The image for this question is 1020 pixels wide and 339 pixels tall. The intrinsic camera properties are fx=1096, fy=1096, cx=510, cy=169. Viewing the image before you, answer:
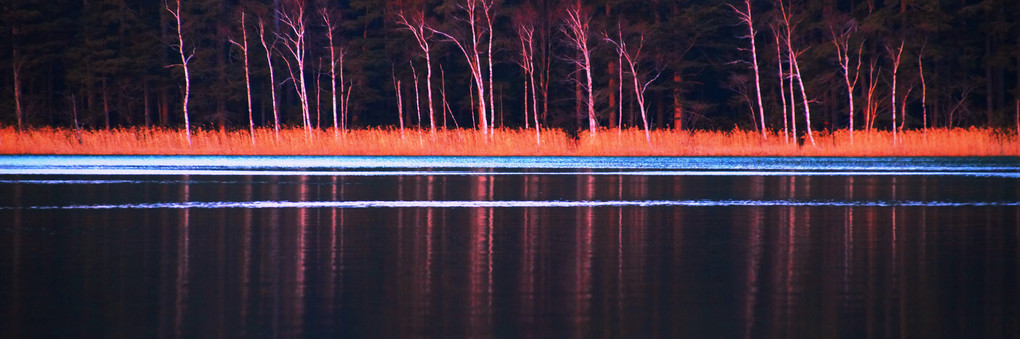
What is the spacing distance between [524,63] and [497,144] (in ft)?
48.4

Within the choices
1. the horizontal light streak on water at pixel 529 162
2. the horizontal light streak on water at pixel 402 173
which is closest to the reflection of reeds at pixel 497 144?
the horizontal light streak on water at pixel 529 162

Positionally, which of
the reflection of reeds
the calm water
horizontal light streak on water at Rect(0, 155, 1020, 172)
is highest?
the reflection of reeds

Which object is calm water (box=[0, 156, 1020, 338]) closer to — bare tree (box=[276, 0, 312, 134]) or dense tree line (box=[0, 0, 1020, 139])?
bare tree (box=[276, 0, 312, 134])

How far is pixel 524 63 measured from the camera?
50.1 metres

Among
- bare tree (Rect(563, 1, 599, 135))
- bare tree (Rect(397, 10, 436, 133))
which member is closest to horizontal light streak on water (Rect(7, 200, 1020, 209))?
bare tree (Rect(563, 1, 599, 135))

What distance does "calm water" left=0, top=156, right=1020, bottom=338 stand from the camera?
640 centimetres

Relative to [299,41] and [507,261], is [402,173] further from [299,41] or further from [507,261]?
[299,41]

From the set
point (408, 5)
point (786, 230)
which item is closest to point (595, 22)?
point (408, 5)

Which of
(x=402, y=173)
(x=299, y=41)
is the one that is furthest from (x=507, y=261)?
(x=299, y=41)

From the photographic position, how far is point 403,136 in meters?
36.2

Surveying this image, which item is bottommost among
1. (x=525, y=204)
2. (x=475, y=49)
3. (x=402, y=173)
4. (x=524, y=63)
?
(x=525, y=204)

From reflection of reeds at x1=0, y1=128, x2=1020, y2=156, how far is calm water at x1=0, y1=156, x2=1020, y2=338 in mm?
16370

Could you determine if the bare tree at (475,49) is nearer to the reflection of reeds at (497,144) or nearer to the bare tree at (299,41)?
the reflection of reeds at (497,144)

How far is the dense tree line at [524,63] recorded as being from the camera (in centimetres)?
4934
